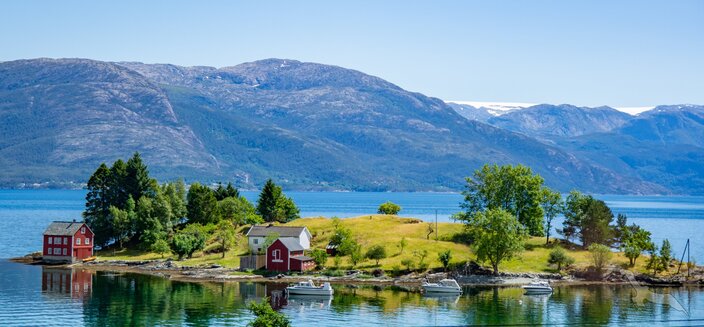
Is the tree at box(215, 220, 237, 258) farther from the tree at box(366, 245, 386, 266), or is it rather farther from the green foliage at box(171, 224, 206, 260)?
the tree at box(366, 245, 386, 266)

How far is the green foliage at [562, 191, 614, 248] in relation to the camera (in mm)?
135250

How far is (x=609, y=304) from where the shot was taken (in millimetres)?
97750

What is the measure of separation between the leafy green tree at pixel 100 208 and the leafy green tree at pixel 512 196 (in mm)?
62008

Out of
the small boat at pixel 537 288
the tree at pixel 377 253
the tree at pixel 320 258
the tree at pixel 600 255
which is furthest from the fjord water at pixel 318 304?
the tree at pixel 377 253

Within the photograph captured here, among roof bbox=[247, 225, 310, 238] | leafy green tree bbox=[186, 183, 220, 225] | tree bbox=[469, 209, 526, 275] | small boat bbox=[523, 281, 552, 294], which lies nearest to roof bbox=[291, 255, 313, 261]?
roof bbox=[247, 225, 310, 238]

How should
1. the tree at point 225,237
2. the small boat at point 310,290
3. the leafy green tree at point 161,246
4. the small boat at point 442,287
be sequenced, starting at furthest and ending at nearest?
1. the leafy green tree at point 161,246
2. the tree at point 225,237
3. the small boat at point 442,287
4. the small boat at point 310,290

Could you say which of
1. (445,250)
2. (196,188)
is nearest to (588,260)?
(445,250)

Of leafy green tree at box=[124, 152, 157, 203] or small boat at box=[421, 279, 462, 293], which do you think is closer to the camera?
small boat at box=[421, 279, 462, 293]

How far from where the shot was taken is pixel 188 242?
134625 mm

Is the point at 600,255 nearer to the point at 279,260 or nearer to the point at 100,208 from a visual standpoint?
the point at 279,260

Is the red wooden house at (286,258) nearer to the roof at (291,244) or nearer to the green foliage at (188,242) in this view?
the roof at (291,244)

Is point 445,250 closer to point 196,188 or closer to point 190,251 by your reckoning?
point 190,251

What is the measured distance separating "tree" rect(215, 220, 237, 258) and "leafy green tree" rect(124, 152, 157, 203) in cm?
1931

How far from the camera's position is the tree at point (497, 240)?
120312mm
